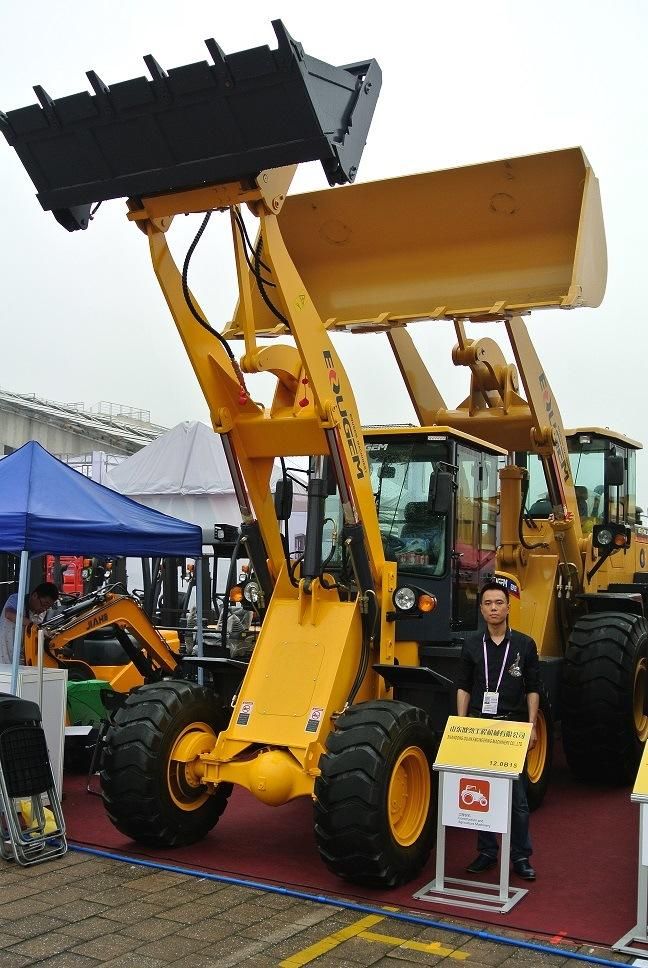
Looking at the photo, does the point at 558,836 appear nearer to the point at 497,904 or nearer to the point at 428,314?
the point at 497,904

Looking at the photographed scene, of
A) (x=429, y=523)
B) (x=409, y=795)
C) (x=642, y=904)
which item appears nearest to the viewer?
(x=642, y=904)

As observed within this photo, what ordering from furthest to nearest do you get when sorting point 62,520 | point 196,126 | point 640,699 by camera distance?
point 640,699
point 62,520
point 196,126

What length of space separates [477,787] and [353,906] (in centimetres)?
92

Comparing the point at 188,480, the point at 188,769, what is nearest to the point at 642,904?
the point at 188,769

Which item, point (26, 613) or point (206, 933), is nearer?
point (206, 933)

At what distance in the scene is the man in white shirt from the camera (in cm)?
867

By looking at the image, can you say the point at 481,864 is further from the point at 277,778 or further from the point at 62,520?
the point at 62,520

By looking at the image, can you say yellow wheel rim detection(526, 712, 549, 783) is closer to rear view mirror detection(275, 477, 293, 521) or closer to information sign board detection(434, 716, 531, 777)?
information sign board detection(434, 716, 531, 777)

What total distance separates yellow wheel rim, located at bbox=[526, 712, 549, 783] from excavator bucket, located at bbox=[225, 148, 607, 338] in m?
3.05

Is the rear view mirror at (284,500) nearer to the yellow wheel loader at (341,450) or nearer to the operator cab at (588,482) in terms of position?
the yellow wheel loader at (341,450)

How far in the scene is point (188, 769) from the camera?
21.3 ft

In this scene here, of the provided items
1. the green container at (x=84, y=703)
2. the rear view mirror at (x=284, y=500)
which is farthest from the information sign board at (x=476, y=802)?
the green container at (x=84, y=703)

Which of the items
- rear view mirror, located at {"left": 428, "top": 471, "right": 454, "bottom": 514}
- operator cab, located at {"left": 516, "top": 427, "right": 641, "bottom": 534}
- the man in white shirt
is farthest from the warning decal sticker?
operator cab, located at {"left": 516, "top": 427, "right": 641, "bottom": 534}

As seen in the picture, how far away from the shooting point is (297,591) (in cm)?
714
